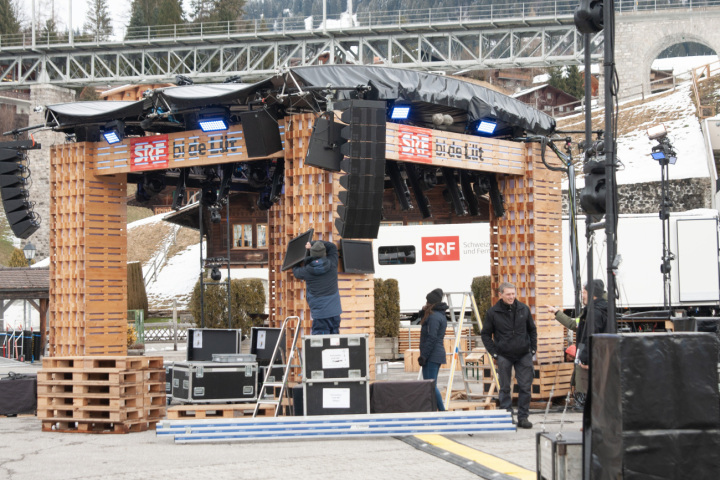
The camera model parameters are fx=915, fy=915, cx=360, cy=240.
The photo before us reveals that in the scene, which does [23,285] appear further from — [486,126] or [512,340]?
[512,340]

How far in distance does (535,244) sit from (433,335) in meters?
3.28

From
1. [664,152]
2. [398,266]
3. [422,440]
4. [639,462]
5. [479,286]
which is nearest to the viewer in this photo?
[639,462]

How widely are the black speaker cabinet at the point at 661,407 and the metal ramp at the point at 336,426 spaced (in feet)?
16.0

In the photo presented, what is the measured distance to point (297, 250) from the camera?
12.8 m

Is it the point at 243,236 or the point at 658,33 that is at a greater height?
the point at 658,33

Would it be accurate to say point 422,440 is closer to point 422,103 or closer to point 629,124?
point 422,103

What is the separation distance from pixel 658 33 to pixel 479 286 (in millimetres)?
48244

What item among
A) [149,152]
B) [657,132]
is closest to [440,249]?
[657,132]

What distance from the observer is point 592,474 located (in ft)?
20.2

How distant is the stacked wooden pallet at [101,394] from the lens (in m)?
11.7

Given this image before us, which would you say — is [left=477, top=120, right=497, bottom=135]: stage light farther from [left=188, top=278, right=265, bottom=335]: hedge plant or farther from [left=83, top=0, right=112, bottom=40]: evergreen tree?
[left=83, top=0, right=112, bottom=40]: evergreen tree

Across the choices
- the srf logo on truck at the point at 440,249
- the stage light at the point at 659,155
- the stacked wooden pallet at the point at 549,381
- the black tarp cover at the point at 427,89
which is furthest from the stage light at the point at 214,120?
the srf logo on truck at the point at 440,249

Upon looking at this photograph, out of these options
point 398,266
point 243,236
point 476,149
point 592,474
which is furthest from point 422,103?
point 243,236

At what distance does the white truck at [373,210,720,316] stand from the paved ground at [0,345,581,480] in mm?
16445
